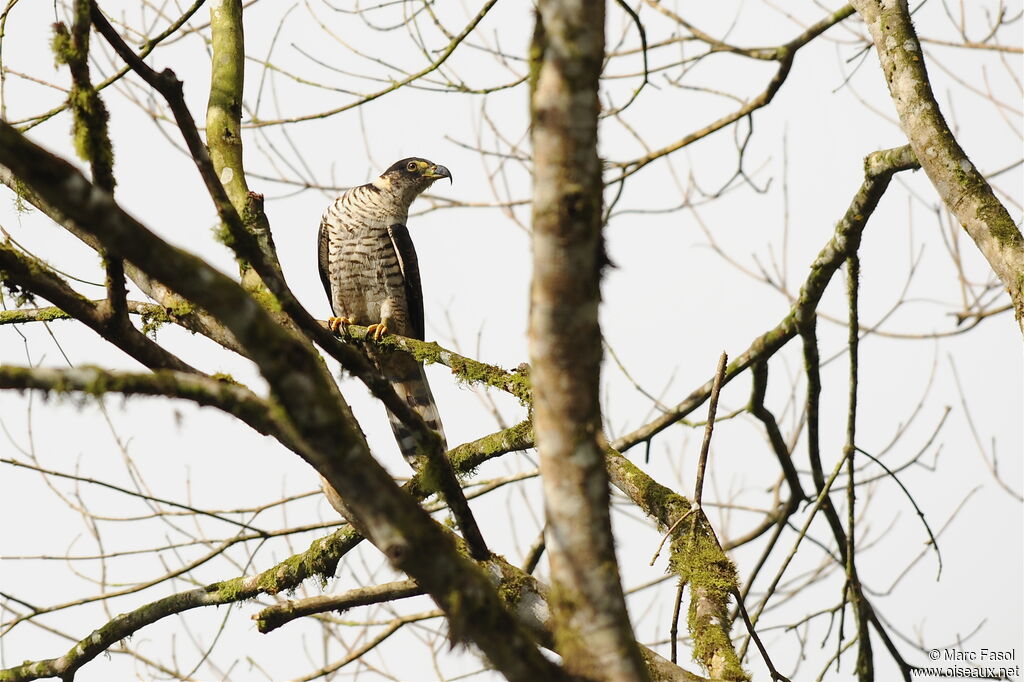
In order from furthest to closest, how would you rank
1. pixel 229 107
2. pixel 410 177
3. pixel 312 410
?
pixel 410 177
pixel 229 107
pixel 312 410

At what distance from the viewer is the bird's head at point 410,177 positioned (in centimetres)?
775

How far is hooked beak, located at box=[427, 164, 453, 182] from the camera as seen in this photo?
26.0 ft

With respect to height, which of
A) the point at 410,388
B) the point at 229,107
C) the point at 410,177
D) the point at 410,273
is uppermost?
the point at 410,177

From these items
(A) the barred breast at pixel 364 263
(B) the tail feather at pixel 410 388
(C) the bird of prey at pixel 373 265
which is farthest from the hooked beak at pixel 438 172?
(B) the tail feather at pixel 410 388

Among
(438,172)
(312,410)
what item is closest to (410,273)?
(438,172)

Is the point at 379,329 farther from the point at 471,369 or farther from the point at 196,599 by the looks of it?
the point at 196,599

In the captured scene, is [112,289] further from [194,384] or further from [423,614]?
[423,614]

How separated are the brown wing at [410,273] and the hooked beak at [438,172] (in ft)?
2.08

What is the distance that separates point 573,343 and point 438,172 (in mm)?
6467

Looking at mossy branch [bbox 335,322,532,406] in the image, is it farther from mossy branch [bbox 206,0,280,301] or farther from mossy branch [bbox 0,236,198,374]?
mossy branch [bbox 0,236,198,374]

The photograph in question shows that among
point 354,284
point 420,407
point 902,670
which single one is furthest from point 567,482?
point 354,284

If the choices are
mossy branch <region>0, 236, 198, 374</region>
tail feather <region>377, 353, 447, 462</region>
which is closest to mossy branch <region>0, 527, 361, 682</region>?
mossy branch <region>0, 236, 198, 374</region>

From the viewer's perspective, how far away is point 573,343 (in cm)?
167

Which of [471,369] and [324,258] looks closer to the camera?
[471,369]
